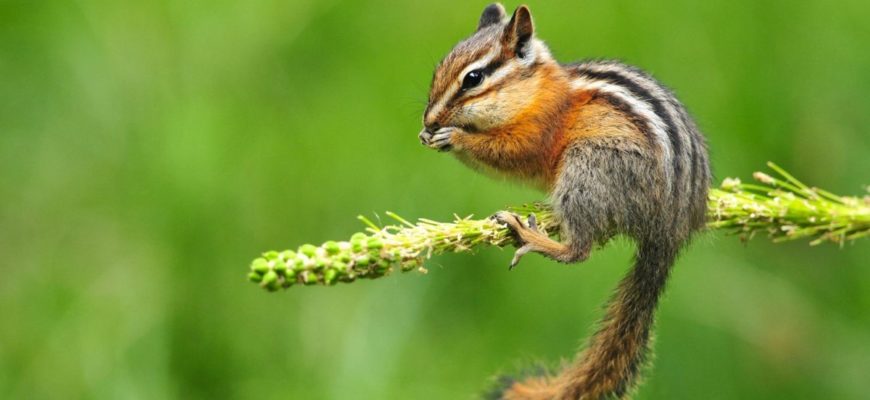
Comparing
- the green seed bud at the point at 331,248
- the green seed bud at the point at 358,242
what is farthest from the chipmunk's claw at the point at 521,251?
the green seed bud at the point at 331,248

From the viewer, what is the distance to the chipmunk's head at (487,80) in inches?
197

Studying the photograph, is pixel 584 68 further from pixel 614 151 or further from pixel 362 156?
pixel 362 156

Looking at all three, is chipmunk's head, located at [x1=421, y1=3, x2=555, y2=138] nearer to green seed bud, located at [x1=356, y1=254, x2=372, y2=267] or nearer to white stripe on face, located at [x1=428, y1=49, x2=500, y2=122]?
white stripe on face, located at [x1=428, y1=49, x2=500, y2=122]

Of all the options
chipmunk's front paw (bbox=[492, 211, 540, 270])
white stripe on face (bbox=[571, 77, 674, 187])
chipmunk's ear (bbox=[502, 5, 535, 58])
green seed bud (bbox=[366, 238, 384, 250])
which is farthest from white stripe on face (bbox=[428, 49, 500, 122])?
green seed bud (bbox=[366, 238, 384, 250])

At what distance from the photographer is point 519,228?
14.0ft

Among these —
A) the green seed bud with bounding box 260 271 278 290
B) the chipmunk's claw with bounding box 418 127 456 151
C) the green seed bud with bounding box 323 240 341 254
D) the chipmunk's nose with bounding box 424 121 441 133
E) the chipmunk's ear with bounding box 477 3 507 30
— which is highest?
the chipmunk's ear with bounding box 477 3 507 30

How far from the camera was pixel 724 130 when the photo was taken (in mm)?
6418

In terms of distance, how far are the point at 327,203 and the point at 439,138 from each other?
166 cm

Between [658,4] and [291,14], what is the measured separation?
194 centimetres

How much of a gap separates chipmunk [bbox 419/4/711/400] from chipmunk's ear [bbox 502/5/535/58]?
0.04 ft

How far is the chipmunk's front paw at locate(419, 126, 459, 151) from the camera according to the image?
4969 millimetres

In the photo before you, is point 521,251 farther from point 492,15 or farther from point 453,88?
point 492,15

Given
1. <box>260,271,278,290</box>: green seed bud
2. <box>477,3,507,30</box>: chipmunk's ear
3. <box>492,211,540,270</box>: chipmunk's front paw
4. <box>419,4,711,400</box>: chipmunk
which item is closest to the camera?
<box>260,271,278,290</box>: green seed bud

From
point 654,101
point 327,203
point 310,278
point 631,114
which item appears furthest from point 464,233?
point 327,203
